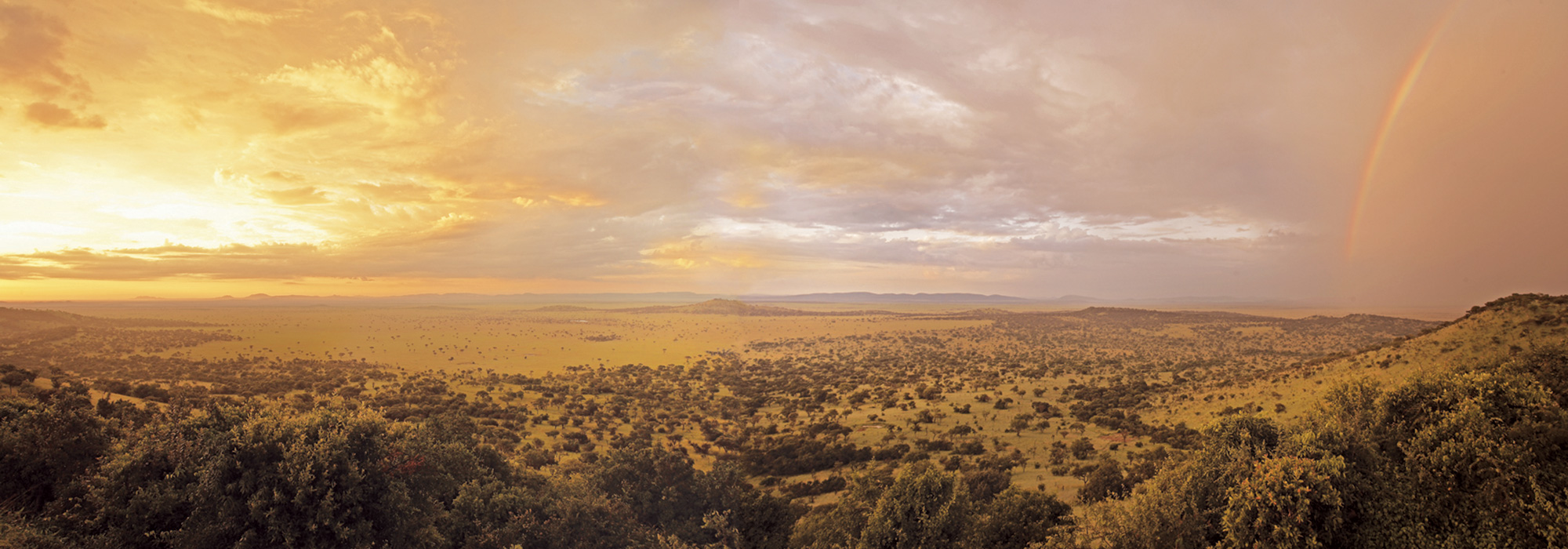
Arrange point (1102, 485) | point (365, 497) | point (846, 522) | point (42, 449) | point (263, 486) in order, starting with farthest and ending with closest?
point (1102, 485), point (846, 522), point (365, 497), point (42, 449), point (263, 486)

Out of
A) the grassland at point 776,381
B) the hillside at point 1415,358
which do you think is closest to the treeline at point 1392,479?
the hillside at point 1415,358

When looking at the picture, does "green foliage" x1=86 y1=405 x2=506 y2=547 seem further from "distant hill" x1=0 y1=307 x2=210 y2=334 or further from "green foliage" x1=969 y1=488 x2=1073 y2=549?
"distant hill" x1=0 y1=307 x2=210 y2=334

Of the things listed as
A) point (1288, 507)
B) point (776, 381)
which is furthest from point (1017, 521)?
point (776, 381)

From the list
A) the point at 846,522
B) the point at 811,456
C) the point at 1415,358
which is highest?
the point at 1415,358

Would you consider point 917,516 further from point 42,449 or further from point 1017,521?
point 42,449

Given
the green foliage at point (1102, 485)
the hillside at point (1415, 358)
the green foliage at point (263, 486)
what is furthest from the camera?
the hillside at point (1415, 358)

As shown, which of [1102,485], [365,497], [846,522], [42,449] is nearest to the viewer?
[42,449]

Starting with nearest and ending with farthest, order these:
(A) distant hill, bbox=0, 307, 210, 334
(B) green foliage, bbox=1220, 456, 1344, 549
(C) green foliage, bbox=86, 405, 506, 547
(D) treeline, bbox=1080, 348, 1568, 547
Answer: (D) treeline, bbox=1080, 348, 1568, 547 → (B) green foliage, bbox=1220, 456, 1344, 549 → (C) green foliage, bbox=86, 405, 506, 547 → (A) distant hill, bbox=0, 307, 210, 334

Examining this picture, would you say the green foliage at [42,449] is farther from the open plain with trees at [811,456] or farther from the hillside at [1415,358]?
the hillside at [1415,358]

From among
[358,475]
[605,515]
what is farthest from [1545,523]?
[358,475]

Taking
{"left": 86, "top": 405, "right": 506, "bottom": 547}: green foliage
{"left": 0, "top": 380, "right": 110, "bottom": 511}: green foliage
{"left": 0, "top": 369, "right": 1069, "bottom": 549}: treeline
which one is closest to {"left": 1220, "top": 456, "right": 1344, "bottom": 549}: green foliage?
{"left": 0, "top": 369, "right": 1069, "bottom": 549}: treeline

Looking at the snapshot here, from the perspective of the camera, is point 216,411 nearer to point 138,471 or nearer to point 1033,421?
point 138,471
